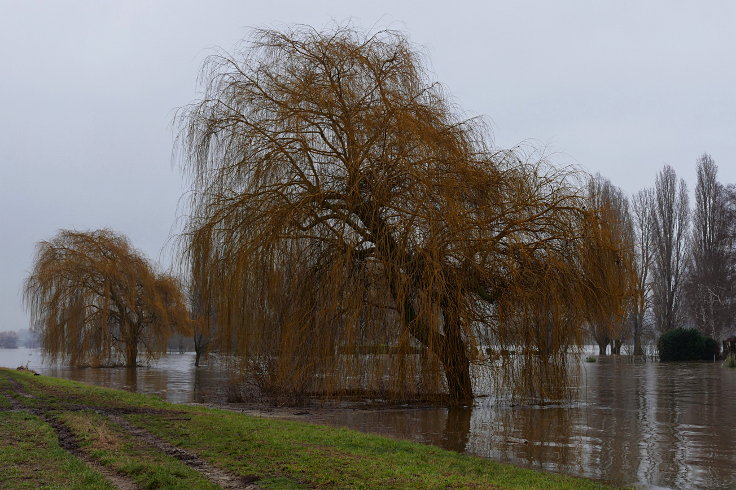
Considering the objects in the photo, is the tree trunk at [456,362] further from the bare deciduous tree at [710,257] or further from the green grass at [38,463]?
the bare deciduous tree at [710,257]

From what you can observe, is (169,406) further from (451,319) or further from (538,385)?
(538,385)

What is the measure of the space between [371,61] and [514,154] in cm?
392

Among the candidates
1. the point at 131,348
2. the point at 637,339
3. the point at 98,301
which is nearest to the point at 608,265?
the point at 98,301

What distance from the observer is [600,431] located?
12570 mm

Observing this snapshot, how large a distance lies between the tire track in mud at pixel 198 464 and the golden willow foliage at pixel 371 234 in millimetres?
4638

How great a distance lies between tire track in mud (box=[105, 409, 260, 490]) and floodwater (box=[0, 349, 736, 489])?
3931 millimetres

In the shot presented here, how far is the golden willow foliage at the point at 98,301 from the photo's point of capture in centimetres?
3462

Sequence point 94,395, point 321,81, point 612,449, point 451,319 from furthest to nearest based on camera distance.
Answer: point 94,395 < point 321,81 < point 451,319 < point 612,449

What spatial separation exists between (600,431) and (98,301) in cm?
3013

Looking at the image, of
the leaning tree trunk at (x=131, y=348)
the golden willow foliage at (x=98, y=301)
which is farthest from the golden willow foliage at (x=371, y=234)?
the leaning tree trunk at (x=131, y=348)

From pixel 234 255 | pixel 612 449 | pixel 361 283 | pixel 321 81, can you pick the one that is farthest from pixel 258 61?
pixel 612 449

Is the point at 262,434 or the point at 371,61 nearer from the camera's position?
the point at 262,434

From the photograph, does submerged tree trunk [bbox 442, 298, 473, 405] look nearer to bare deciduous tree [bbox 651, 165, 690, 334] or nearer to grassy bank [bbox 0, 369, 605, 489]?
grassy bank [bbox 0, 369, 605, 489]

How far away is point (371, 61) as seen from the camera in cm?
1623
